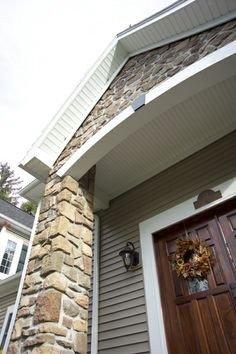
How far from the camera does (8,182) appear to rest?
68.3 ft

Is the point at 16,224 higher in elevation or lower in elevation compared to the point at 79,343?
higher

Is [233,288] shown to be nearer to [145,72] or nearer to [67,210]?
[67,210]

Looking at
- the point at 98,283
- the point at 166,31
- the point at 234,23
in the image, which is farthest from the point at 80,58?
the point at 98,283

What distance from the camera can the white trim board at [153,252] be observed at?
2.67m

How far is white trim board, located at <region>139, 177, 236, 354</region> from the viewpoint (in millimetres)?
2670

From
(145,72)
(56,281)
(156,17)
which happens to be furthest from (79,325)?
(156,17)

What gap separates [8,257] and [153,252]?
764 cm

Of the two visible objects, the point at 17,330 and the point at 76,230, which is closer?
the point at 17,330

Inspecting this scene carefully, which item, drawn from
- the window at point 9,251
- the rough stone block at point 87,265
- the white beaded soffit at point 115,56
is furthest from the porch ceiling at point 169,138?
the window at point 9,251

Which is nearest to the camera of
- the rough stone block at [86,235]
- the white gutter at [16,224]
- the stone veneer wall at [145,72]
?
the stone veneer wall at [145,72]

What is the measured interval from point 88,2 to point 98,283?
13.8 feet

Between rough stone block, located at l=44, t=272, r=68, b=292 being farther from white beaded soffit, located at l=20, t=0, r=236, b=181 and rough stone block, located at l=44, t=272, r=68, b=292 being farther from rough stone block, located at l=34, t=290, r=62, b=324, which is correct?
white beaded soffit, located at l=20, t=0, r=236, b=181

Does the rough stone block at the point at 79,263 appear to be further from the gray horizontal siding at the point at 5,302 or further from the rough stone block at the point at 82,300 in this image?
the gray horizontal siding at the point at 5,302

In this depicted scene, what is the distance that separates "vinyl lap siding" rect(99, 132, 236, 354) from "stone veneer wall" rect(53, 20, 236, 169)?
118 cm
